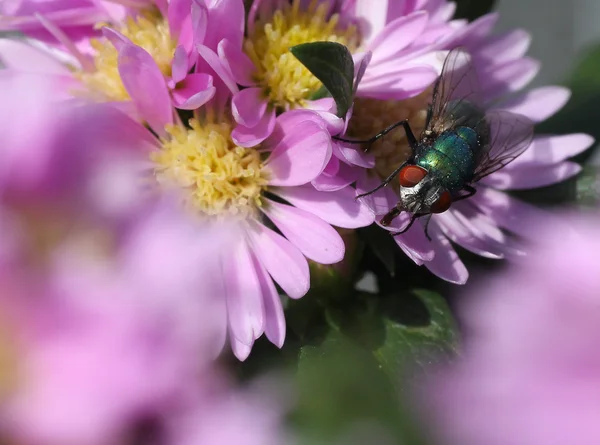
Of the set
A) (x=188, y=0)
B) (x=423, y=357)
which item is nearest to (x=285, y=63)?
(x=188, y=0)

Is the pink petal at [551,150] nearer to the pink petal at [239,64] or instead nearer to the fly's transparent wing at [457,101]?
the fly's transparent wing at [457,101]

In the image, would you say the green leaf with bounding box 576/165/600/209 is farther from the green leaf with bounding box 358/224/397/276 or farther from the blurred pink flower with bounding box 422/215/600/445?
the blurred pink flower with bounding box 422/215/600/445

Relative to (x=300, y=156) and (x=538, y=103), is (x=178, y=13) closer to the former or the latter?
(x=300, y=156)

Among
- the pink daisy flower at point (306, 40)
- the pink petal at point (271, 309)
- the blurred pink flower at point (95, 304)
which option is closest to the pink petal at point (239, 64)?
the pink daisy flower at point (306, 40)

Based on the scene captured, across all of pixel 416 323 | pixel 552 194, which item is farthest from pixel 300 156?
pixel 552 194

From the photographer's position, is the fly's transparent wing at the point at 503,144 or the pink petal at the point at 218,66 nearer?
the pink petal at the point at 218,66

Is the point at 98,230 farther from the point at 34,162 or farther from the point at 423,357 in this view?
the point at 423,357
